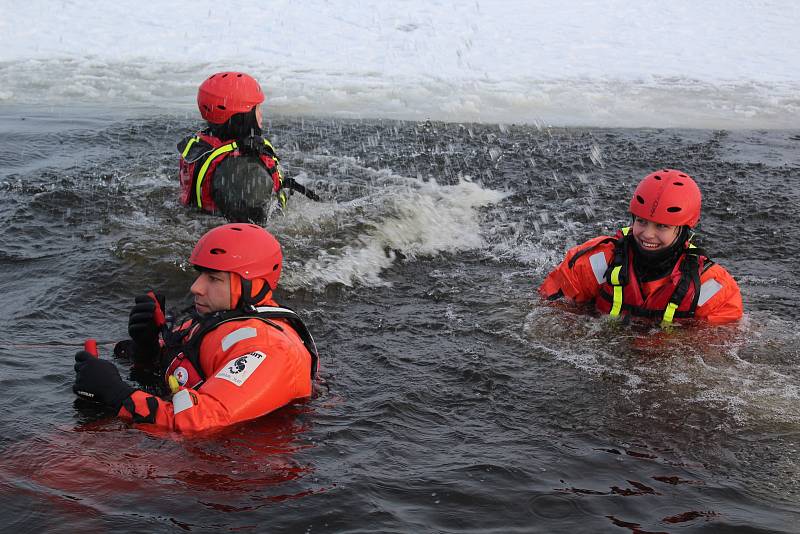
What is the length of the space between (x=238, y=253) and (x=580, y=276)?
2.69 m

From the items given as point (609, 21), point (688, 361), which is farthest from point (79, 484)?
point (609, 21)

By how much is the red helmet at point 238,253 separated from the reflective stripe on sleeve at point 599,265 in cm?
246

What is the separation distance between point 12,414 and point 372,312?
2.71 meters

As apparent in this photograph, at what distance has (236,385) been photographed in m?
4.31

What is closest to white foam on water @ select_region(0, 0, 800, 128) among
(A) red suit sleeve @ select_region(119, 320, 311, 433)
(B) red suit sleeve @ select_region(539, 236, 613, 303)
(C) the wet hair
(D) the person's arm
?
(C) the wet hair

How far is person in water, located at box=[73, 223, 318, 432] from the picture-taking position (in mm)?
4211

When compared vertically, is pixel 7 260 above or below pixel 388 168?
below

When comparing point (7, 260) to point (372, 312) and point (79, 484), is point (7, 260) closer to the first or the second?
point (372, 312)

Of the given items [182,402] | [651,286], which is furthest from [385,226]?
[182,402]

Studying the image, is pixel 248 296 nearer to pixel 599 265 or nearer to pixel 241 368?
pixel 241 368

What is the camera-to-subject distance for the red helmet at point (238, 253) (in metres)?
4.53

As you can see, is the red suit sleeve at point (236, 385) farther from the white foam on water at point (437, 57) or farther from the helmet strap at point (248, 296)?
the white foam on water at point (437, 57)

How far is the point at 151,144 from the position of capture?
10781mm

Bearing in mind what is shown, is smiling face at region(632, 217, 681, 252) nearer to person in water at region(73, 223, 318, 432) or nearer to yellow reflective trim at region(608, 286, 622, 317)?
yellow reflective trim at region(608, 286, 622, 317)
